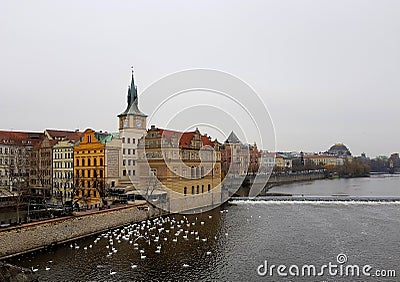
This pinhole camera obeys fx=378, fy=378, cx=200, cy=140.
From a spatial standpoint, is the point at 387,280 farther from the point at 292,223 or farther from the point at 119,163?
the point at 119,163

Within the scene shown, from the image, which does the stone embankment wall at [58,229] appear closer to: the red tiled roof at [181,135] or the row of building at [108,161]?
the row of building at [108,161]

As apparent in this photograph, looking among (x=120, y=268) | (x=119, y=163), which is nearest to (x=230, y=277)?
(x=120, y=268)

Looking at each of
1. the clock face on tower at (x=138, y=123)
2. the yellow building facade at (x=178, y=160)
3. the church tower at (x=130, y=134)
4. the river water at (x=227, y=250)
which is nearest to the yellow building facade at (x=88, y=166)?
the church tower at (x=130, y=134)

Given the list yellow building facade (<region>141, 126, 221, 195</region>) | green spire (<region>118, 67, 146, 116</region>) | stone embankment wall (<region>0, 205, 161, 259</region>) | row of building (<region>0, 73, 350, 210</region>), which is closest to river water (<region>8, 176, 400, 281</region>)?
stone embankment wall (<region>0, 205, 161, 259</region>)

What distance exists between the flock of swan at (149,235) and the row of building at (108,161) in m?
5.70

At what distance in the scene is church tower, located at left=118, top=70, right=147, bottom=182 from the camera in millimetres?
36344

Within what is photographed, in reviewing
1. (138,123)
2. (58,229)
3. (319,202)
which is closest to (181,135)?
(138,123)

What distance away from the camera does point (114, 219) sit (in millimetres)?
24484

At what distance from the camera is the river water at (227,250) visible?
15.9 metres

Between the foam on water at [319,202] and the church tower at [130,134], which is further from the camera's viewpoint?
the foam on water at [319,202]

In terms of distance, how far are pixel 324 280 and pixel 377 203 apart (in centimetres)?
2471

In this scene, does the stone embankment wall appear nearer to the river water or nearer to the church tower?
the river water

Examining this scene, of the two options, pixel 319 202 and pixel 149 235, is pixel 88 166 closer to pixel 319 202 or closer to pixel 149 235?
pixel 149 235

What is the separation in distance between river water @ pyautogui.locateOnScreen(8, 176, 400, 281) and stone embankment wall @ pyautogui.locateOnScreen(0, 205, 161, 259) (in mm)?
624
